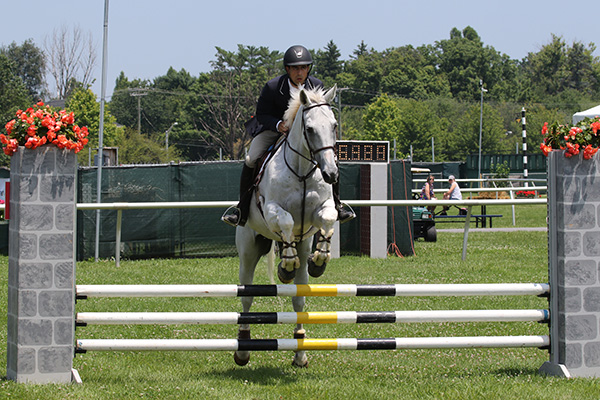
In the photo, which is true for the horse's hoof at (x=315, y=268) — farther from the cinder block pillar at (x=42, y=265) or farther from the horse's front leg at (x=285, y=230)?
the cinder block pillar at (x=42, y=265)

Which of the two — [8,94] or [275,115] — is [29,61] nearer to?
[8,94]

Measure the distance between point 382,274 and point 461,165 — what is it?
3995 centimetres

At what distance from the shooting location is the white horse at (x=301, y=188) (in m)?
5.65

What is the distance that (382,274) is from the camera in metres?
12.1

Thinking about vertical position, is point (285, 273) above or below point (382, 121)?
below

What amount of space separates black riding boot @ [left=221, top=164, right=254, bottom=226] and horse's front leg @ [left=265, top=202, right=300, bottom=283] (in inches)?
28.0

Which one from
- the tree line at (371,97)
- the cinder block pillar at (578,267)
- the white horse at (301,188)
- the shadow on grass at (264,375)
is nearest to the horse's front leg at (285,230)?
the white horse at (301,188)

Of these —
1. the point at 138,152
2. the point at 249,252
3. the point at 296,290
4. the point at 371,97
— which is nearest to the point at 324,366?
the point at 296,290

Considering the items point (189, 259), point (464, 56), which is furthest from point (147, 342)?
point (464, 56)

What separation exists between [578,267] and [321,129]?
2428 millimetres

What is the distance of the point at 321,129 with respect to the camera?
18.2 feet

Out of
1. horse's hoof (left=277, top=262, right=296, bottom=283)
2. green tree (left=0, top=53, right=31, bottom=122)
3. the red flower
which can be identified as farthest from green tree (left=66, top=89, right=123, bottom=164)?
the red flower

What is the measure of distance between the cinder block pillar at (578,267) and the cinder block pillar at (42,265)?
13.1 feet

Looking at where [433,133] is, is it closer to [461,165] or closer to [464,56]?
[461,165]
